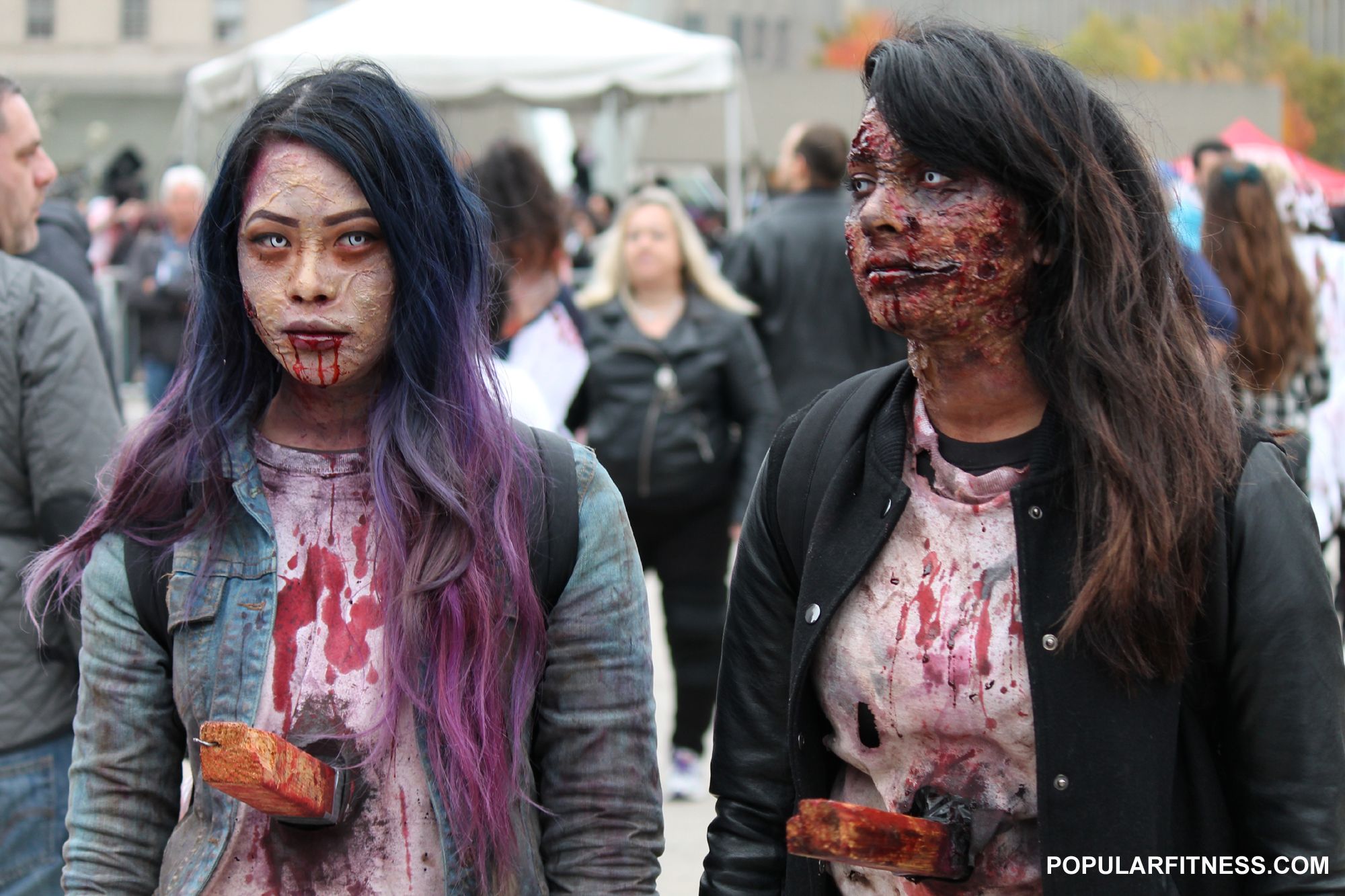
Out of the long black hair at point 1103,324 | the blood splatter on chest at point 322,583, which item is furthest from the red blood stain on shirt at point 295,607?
the long black hair at point 1103,324

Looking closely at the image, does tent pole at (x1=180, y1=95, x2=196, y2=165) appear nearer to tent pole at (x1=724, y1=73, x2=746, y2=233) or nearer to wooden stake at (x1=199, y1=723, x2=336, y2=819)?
tent pole at (x1=724, y1=73, x2=746, y2=233)

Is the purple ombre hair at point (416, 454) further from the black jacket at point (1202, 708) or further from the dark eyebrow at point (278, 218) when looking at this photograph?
the black jacket at point (1202, 708)

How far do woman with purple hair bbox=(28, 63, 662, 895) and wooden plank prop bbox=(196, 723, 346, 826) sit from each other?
2.3 inches

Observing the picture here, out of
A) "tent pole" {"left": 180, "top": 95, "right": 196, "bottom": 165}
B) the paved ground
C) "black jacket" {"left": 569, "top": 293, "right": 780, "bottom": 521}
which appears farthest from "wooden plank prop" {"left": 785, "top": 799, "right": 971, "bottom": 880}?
"tent pole" {"left": 180, "top": 95, "right": 196, "bottom": 165}

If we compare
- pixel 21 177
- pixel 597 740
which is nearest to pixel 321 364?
pixel 597 740

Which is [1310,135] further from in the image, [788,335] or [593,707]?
[593,707]

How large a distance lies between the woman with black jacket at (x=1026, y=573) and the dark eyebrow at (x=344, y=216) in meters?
0.68

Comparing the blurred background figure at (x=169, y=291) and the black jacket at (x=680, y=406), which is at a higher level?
the black jacket at (x=680, y=406)

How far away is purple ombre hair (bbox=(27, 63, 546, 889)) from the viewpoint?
207 cm

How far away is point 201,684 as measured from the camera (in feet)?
6.79

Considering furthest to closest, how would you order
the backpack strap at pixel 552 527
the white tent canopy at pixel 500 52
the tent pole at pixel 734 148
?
the tent pole at pixel 734 148, the white tent canopy at pixel 500 52, the backpack strap at pixel 552 527

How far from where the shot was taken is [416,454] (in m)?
2.16

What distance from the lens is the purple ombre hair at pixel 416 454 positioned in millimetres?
2066

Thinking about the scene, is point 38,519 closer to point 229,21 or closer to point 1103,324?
point 1103,324
